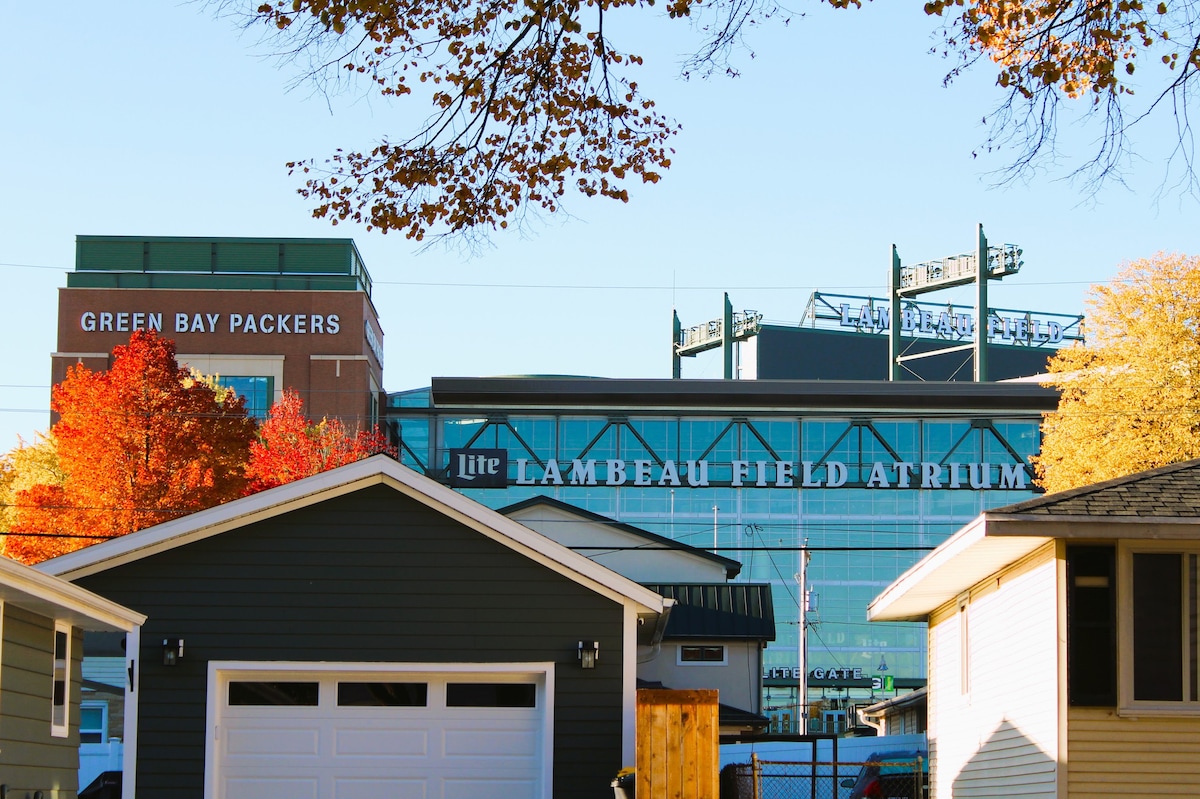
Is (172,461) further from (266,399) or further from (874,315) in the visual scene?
A: (874,315)

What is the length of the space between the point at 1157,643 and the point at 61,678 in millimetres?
10436

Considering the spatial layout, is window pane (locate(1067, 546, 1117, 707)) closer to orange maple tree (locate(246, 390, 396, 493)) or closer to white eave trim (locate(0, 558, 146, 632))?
white eave trim (locate(0, 558, 146, 632))

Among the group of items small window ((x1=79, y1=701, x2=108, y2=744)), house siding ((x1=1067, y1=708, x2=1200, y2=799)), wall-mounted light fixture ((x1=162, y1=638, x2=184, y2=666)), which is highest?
wall-mounted light fixture ((x1=162, y1=638, x2=184, y2=666))

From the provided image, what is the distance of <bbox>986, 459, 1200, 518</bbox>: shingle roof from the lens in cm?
1373

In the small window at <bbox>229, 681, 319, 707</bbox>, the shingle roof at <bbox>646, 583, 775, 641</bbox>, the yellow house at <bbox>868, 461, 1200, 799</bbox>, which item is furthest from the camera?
the shingle roof at <bbox>646, 583, 775, 641</bbox>

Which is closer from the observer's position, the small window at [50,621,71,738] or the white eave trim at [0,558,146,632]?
the white eave trim at [0,558,146,632]

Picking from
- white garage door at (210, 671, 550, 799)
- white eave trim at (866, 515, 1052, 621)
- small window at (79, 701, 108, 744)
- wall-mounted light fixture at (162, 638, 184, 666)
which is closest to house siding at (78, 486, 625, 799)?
wall-mounted light fixture at (162, 638, 184, 666)

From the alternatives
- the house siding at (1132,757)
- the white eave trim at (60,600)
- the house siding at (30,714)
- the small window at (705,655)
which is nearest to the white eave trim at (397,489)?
the white eave trim at (60,600)

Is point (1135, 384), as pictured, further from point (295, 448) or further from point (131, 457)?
point (295, 448)

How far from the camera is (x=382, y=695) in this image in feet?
59.8

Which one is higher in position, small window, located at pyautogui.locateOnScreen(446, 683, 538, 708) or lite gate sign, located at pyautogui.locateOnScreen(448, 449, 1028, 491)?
lite gate sign, located at pyautogui.locateOnScreen(448, 449, 1028, 491)

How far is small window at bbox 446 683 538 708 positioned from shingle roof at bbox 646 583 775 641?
19161 mm

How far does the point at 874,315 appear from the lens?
8950 centimetres

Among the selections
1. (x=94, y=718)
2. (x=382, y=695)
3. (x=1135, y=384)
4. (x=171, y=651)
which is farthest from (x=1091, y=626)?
(x=94, y=718)
